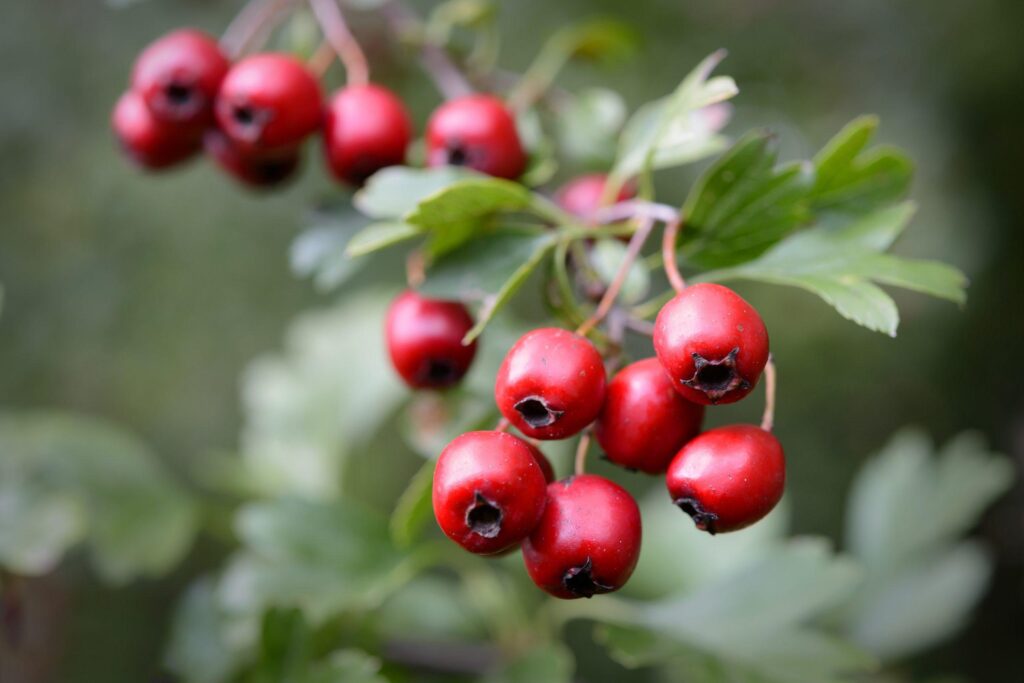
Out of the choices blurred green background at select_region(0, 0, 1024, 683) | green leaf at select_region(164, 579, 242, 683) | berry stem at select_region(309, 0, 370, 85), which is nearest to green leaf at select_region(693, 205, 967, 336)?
berry stem at select_region(309, 0, 370, 85)

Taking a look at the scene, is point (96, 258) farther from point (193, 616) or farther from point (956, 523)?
point (956, 523)

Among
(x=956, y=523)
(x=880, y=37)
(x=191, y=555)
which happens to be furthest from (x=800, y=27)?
(x=191, y=555)

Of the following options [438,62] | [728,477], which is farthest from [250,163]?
[728,477]

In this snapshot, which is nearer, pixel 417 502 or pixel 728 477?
pixel 728 477

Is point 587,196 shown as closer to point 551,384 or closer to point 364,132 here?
point 364,132

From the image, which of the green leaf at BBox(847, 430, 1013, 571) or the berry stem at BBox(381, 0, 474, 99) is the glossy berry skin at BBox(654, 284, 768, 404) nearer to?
the berry stem at BBox(381, 0, 474, 99)

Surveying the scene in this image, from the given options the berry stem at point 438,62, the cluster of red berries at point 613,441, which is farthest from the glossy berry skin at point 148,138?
the cluster of red berries at point 613,441

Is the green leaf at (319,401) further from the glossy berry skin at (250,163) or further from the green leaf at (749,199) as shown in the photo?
the green leaf at (749,199)
